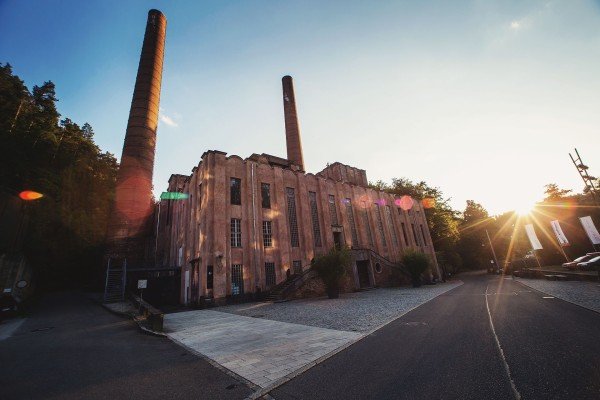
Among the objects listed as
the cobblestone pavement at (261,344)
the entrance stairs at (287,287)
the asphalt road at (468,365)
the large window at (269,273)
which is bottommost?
the asphalt road at (468,365)

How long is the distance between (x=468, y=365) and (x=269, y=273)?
16528mm

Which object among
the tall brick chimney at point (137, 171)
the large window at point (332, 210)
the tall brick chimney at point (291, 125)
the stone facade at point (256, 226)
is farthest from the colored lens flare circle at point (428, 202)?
the tall brick chimney at point (137, 171)

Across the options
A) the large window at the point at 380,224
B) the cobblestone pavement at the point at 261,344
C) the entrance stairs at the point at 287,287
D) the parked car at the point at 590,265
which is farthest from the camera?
the large window at the point at 380,224

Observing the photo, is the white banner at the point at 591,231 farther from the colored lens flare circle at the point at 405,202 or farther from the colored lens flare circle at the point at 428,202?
the colored lens flare circle at the point at 428,202

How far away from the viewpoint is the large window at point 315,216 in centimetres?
2388

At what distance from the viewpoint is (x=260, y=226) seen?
65.9ft

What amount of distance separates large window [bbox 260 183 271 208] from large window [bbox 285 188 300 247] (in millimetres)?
2118

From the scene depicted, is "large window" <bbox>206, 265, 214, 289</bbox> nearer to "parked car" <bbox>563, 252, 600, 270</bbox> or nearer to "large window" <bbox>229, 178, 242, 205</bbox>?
"large window" <bbox>229, 178, 242, 205</bbox>

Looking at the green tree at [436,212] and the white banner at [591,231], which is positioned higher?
the green tree at [436,212]

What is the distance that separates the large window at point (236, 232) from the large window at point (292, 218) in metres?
5.01

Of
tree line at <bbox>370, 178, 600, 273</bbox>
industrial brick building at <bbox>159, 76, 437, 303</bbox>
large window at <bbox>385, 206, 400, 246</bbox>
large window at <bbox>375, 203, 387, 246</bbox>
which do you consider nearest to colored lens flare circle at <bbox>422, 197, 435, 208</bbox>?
tree line at <bbox>370, 178, 600, 273</bbox>

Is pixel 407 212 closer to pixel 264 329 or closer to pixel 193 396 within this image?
pixel 264 329

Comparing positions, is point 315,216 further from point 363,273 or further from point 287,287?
point 287,287

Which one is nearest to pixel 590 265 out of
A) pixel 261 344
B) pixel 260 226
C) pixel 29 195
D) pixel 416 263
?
pixel 416 263
